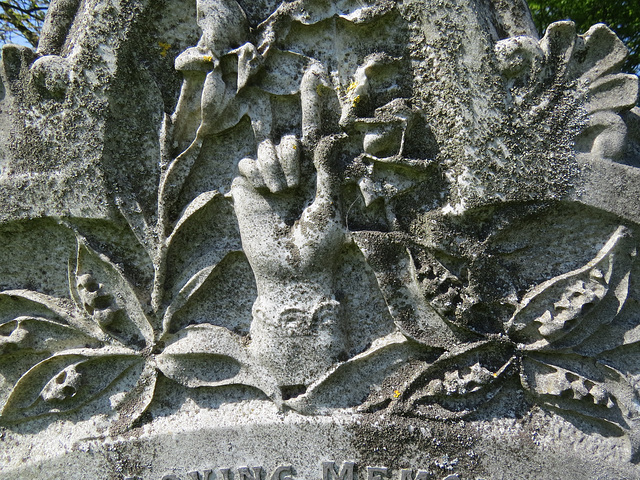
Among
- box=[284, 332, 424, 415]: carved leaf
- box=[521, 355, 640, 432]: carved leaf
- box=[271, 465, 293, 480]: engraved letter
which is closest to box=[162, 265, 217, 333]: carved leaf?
box=[284, 332, 424, 415]: carved leaf

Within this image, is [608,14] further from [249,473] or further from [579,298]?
[249,473]

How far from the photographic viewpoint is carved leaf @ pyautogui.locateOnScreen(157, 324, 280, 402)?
2.10m

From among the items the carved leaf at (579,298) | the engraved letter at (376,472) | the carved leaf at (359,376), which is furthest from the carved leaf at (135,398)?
the carved leaf at (579,298)

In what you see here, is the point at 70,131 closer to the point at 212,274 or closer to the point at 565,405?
the point at 212,274

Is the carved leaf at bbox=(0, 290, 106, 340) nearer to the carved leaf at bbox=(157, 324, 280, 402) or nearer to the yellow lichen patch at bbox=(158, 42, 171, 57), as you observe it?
the carved leaf at bbox=(157, 324, 280, 402)

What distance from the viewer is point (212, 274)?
216 centimetres

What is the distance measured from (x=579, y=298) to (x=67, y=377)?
238 centimetres

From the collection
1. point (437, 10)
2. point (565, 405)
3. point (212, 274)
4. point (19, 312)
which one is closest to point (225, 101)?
point (212, 274)

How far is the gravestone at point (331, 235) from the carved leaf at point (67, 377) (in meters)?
0.01

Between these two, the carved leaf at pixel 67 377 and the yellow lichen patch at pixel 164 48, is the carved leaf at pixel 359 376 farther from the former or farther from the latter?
the yellow lichen patch at pixel 164 48

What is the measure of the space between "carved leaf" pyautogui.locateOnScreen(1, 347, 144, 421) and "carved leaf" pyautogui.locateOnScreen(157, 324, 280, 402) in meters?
0.20

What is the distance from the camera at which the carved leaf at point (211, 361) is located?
2098 millimetres

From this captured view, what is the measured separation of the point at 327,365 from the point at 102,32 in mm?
1811

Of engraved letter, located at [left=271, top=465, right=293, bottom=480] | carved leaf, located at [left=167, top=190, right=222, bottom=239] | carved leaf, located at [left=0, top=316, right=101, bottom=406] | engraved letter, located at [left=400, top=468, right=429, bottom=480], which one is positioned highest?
carved leaf, located at [left=167, top=190, right=222, bottom=239]
